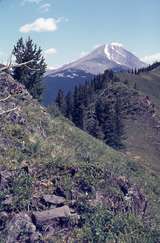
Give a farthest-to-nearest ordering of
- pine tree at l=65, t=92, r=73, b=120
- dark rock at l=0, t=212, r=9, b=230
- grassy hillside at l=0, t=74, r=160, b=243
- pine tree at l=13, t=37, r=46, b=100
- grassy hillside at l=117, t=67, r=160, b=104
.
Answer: grassy hillside at l=117, t=67, r=160, b=104 → pine tree at l=65, t=92, r=73, b=120 → pine tree at l=13, t=37, r=46, b=100 → grassy hillside at l=0, t=74, r=160, b=243 → dark rock at l=0, t=212, r=9, b=230

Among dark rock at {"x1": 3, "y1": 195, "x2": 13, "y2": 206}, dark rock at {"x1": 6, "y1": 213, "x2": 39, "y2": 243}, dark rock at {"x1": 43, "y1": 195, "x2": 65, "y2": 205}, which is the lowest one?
dark rock at {"x1": 6, "y1": 213, "x2": 39, "y2": 243}

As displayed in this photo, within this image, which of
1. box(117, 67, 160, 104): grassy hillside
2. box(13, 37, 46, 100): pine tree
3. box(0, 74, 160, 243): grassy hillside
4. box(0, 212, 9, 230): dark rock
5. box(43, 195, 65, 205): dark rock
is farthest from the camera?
box(117, 67, 160, 104): grassy hillside

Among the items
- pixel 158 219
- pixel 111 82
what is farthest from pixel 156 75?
pixel 158 219

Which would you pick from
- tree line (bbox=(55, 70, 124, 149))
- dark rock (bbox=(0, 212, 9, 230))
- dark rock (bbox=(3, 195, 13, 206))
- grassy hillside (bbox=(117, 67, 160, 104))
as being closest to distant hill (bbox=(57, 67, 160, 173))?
tree line (bbox=(55, 70, 124, 149))

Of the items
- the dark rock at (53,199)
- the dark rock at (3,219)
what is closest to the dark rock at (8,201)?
the dark rock at (3,219)

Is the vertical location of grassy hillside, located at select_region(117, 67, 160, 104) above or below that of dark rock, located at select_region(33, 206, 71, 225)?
above

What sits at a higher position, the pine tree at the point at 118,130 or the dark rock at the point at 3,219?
the dark rock at the point at 3,219

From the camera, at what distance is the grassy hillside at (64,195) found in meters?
26.6

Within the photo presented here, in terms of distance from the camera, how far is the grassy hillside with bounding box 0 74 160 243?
1047 inches

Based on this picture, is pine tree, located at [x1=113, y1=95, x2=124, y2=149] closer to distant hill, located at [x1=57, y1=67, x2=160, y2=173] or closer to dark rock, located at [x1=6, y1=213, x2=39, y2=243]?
distant hill, located at [x1=57, y1=67, x2=160, y2=173]

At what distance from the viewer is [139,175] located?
4259 cm

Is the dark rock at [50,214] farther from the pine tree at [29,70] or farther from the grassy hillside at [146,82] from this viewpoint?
the grassy hillside at [146,82]

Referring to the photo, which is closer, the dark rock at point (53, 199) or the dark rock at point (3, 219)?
the dark rock at point (3, 219)

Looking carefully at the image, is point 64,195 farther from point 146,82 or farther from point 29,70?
point 146,82
